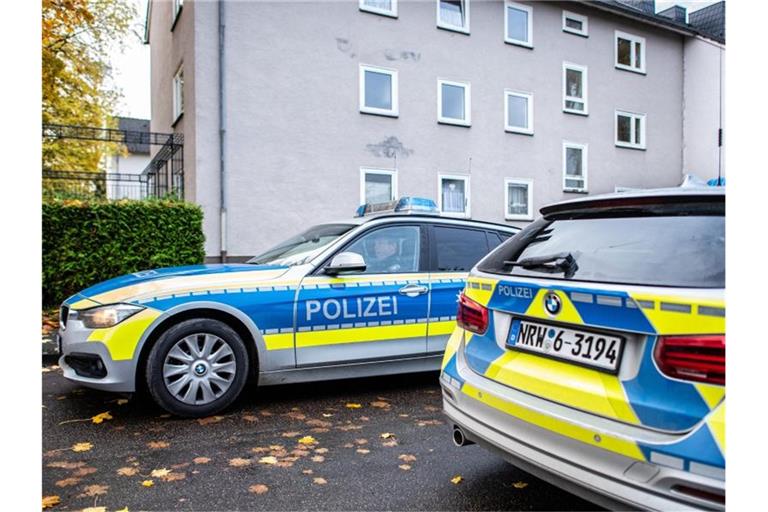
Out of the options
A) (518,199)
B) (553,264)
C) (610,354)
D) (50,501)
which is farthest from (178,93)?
(610,354)

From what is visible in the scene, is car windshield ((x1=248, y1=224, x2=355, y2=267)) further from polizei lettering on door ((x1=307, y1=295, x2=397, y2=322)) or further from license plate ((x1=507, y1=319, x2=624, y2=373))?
license plate ((x1=507, y1=319, x2=624, y2=373))

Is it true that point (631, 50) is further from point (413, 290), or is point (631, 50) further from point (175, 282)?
point (175, 282)

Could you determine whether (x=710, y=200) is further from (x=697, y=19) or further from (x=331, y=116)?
(x=697, y=19)

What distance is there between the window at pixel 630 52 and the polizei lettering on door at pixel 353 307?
18593 mm

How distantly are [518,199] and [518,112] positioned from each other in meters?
2.73

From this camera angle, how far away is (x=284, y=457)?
12.1ft

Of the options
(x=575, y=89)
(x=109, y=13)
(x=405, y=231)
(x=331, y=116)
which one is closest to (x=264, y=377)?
(x=405, y=231)

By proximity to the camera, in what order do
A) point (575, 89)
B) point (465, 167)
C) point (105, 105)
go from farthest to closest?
point (105, 105), point (575, 89), point (465, 167)

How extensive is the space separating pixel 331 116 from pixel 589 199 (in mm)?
Result: 12798

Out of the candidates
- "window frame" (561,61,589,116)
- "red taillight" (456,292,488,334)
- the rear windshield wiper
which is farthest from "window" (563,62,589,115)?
the rear windshield wiper

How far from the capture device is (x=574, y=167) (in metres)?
19.3

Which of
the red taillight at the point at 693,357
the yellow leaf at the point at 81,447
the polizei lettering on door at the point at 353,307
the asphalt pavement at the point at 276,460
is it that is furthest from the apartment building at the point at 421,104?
the red taillight at the point at 693,357

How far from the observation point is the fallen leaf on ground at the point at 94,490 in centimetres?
316
